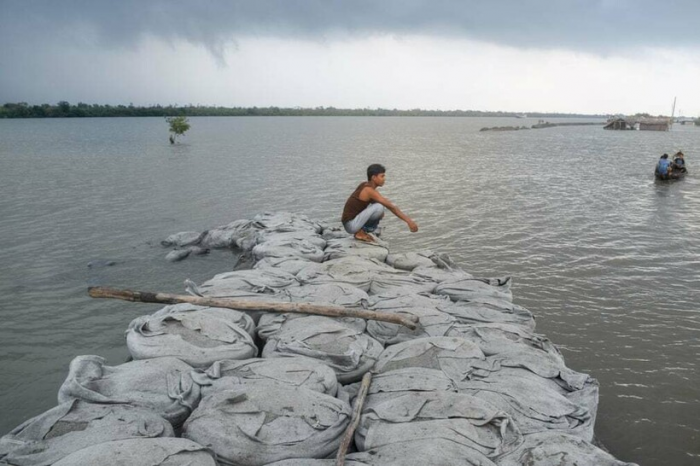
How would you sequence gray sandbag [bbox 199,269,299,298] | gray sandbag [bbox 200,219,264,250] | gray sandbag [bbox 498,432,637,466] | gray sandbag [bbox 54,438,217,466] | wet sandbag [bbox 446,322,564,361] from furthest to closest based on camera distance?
gray sandbag [bbox 200,219,264,250] < gray sandbag [bbox 199,269,299,298] < wet sandbag [bbox 446,322,564,361] < gray sandbag [bbox 498,432,637,466] < gray sandbag [bbox 54,438,217,466]

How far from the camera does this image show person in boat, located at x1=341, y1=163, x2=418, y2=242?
713cm

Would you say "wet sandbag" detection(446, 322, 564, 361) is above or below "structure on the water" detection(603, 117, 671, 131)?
below

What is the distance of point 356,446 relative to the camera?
10.2 feet

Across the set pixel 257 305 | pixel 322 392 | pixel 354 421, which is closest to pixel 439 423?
pixel 354 421

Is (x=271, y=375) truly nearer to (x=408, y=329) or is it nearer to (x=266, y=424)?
(x=266, y=424)

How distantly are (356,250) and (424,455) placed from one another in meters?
4.46

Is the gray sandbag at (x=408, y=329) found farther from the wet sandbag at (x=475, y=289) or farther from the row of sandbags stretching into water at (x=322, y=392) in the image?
the wet sandbag at (x=475, y=289)

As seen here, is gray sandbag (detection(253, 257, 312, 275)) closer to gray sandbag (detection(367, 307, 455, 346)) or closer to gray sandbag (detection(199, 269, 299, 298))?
gray sandbag (detection(199, 269, 299, 298))

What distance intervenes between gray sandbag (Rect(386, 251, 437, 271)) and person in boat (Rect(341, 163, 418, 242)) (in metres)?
0.63

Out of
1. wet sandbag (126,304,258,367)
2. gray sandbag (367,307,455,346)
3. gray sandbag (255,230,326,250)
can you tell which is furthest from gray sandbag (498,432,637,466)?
gray sandbag (255,230,326,250)

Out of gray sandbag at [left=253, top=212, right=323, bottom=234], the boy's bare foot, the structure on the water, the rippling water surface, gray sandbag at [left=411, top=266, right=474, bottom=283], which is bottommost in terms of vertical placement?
the rippling water surface

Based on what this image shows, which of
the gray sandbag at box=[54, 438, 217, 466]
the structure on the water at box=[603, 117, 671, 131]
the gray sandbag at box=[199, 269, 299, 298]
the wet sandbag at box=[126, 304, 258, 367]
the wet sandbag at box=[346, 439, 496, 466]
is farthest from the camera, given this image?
the structure on the water at box=[603, 117, 671, 131]

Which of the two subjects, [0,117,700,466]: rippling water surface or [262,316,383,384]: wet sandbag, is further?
[0,117,700,466]: rippling water surface

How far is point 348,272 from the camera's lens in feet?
19.0
